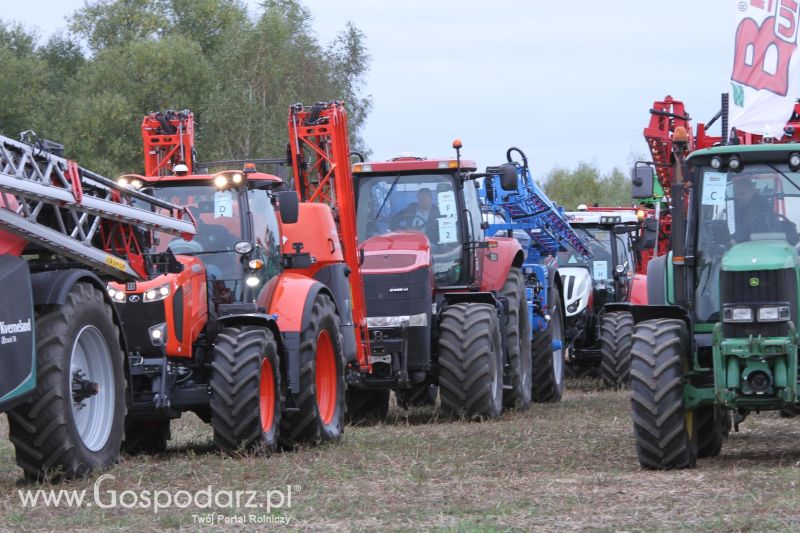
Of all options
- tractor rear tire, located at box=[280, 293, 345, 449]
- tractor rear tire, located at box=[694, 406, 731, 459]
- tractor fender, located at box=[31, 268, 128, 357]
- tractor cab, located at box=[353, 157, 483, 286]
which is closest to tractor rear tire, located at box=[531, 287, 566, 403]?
tractor cab, located at box=[353, 157, 483, 286]

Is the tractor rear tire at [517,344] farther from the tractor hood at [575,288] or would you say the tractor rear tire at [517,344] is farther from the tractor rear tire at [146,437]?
the tractor rear tire at [146,437]

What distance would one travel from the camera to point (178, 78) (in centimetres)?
4606

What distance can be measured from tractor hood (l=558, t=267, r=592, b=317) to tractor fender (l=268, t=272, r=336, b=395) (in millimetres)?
8839

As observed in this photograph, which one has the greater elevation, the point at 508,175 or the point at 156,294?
the point at 508,175

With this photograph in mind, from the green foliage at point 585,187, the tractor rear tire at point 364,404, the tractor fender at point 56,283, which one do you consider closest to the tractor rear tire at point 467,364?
the tractor rear tire at point 364,404

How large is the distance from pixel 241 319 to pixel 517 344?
5.42 m

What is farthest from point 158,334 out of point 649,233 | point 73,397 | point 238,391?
point 649,233

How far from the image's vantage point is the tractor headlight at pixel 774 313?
8.81 metres

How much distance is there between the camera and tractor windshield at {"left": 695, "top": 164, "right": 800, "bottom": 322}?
31.3ft

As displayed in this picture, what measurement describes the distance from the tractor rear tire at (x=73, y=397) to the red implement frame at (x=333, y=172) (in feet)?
13.4

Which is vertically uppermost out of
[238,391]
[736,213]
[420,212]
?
[420,212]

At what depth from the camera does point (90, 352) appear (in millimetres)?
9000

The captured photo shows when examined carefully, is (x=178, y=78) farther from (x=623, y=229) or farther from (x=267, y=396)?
(x=267, y=396)

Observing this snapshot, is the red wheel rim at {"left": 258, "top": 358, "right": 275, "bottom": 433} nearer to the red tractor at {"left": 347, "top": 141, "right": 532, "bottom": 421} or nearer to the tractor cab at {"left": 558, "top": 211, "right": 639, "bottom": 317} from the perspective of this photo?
the red tractor at {"left": 347, "top": 141, "right": 532, "bottom": 421}
